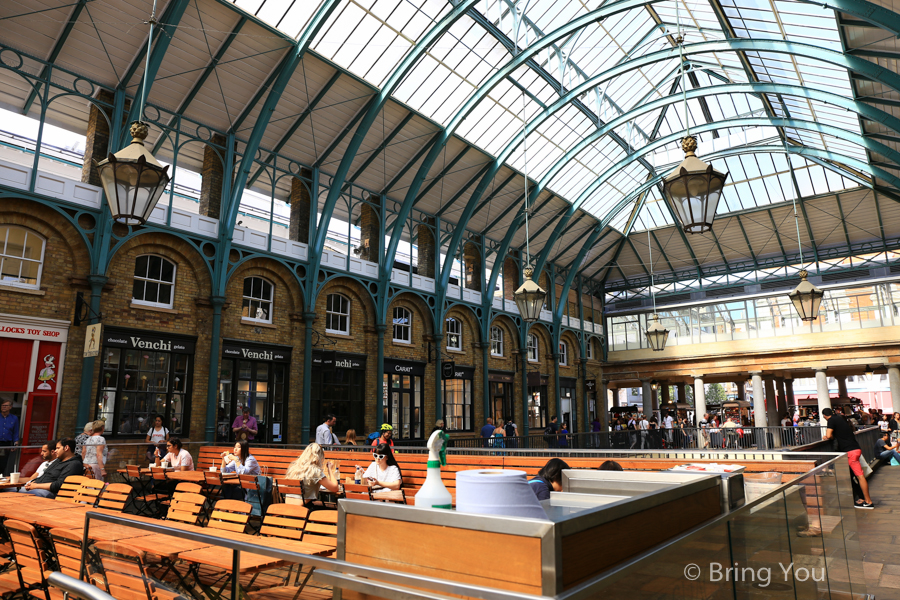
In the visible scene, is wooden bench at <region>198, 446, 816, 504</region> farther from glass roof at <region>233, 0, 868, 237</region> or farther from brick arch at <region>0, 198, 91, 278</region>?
glass roof at <region>233, 0, 868, 237</region>

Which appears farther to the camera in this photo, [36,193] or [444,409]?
[444,409]

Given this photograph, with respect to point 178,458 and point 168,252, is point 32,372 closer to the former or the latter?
point 168,252

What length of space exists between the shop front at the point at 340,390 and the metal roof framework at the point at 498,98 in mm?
3782

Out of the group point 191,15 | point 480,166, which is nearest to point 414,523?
point 191,15

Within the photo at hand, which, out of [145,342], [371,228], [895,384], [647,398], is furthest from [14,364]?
[895,384]

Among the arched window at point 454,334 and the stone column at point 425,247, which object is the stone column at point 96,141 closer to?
the stone column at point 425,247

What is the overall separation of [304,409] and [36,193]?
335 inches

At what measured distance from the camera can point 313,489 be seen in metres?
7.09

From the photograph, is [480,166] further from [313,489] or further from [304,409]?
[313,489]

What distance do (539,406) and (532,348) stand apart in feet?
9.60

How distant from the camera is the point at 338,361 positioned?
1812cm

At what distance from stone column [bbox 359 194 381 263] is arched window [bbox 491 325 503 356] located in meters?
8.09

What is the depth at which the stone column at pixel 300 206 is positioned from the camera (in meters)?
17.9

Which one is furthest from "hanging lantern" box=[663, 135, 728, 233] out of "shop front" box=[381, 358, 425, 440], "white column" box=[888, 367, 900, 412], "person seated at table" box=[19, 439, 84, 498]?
"white column" box=[888, 367, 900, 412]
